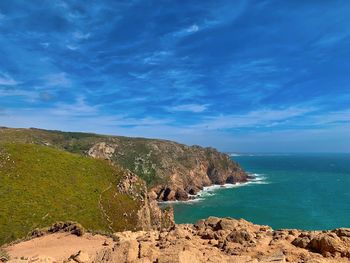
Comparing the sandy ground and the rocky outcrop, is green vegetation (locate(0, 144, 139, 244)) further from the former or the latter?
the sandy ground

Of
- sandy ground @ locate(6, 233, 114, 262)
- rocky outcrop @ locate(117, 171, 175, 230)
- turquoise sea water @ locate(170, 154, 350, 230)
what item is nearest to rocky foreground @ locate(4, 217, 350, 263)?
sandy ground @ locate(6, 233, 114, 262)

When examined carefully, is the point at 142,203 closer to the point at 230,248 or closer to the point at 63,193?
the point at 63,193

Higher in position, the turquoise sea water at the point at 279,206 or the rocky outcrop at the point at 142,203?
the rocky outcrop at the point at 142,203

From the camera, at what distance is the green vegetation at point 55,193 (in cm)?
6038

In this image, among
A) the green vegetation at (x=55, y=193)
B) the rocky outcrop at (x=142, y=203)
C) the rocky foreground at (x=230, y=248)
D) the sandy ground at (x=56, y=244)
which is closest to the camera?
the rocky foreground at (x=230, y=248)

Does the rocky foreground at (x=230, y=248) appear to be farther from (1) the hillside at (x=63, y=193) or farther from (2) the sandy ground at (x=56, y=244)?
(1) the hillside at (x=63, y=193)

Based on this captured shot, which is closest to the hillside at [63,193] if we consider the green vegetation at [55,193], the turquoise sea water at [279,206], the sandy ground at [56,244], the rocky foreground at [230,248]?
the green vegetation at [55,193]

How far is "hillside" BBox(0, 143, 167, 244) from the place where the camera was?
61028 millimetres

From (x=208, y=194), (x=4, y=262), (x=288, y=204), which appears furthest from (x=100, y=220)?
(x=208, y=194)

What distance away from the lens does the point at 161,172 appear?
598 feet

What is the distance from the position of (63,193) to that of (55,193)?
1683 mm

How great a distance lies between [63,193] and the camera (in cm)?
7300

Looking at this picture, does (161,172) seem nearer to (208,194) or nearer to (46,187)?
(208,194)

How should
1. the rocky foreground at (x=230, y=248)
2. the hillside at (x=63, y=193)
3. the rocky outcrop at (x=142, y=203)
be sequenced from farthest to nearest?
the rocky outcrop at (x=142, y=203), the hillside at (x=63, y=193), the rocky foreground at (x=230, y=248)
